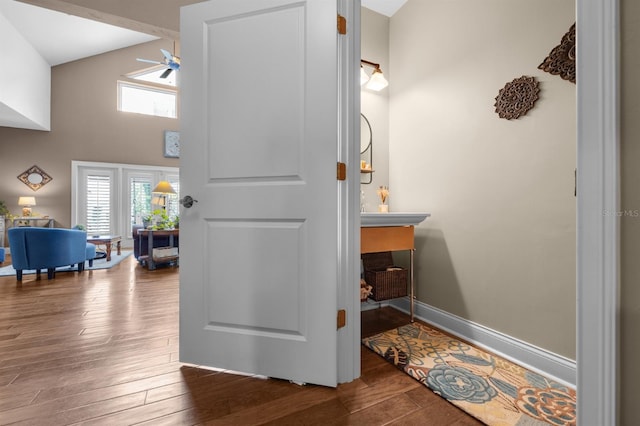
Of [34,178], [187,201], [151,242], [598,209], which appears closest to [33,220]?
[34,178]

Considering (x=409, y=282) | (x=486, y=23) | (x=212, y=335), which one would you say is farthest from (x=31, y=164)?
(x=486, y=23)

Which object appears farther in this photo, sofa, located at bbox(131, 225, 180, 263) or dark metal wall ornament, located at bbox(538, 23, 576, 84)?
sofa, located at bbox(131, 225, 180, 263)

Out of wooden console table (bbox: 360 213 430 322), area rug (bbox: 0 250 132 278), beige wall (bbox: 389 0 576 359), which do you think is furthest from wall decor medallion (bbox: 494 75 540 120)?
area rug (bbox: 0 250 132 278)

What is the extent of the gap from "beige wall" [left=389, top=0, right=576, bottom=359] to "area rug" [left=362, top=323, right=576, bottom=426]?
206 millimetres

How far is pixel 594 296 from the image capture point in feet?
2.40

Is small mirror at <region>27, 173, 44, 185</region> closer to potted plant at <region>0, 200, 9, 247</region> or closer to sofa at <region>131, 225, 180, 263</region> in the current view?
potted plant at <region>0, 200, 9, 247</region>

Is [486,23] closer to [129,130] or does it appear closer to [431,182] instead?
[431,182]

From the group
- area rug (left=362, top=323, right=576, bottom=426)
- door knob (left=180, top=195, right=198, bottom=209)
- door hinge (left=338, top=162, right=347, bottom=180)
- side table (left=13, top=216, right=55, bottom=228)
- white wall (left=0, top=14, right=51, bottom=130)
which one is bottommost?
A: area rug (left=362, top=323, right=576, bottom=426)

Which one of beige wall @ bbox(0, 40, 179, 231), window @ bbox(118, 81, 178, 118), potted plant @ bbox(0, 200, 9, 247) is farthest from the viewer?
window @ bbox(118, 81, 178, 118)

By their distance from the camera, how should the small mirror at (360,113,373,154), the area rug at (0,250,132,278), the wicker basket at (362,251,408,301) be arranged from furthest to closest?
1. the area rug at (0,250,132,278)
2. the small mirror at (360,113,373,154)
3. the wicker basket at (362,251,408,301)

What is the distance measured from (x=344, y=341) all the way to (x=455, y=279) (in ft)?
3.45

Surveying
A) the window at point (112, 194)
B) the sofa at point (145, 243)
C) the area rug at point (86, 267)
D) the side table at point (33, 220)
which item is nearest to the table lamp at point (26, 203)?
the side table at point (33, 220)

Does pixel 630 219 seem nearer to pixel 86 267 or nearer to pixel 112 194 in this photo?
pixel 86 267

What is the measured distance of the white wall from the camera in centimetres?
466
